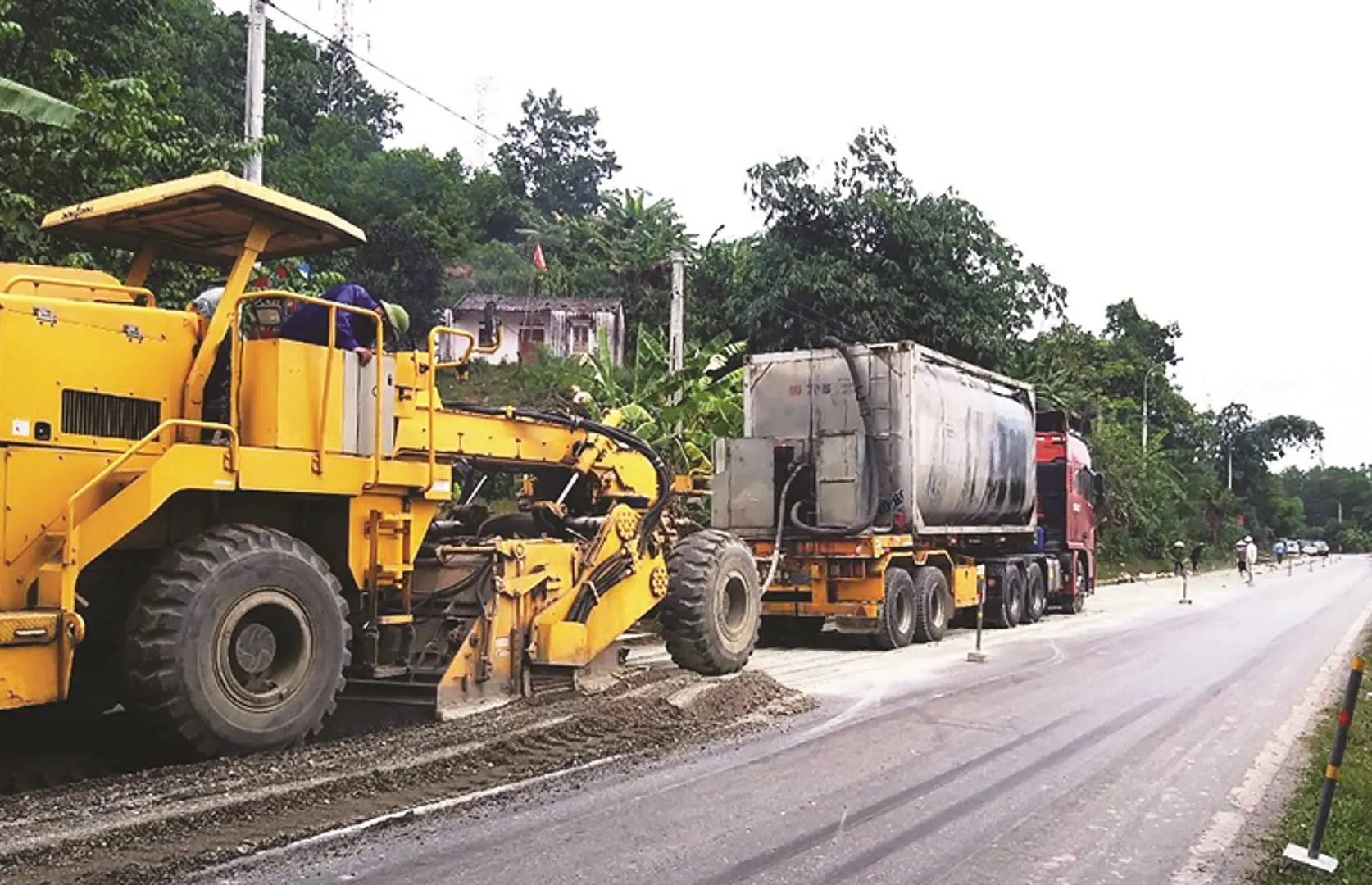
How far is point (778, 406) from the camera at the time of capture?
16516 millimetres

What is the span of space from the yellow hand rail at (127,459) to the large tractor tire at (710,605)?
4788 millimetres

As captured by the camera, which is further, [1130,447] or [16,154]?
[1130,447]

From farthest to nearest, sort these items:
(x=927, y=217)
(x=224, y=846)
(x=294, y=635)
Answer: (x=927, y=217), (x=294, y=635), (x=224, y=846)


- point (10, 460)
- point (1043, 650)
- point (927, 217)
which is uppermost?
point (927, 217)

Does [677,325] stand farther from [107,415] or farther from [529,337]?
[529,337]

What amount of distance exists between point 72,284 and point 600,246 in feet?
119

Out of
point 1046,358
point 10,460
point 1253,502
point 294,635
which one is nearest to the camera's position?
point 10,460

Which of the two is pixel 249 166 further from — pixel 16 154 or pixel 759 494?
pixel 759 494

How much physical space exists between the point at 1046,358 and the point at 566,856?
39.6m

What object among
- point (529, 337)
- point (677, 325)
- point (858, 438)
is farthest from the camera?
point (529, 337)

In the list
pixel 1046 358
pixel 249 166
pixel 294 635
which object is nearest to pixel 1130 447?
pixel 1046 358

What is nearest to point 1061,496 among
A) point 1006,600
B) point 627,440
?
point 1006,600

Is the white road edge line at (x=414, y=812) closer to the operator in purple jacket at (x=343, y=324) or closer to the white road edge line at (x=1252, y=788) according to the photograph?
the operator in purple jacket at (x=343, y=324)

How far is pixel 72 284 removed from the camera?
731cm
